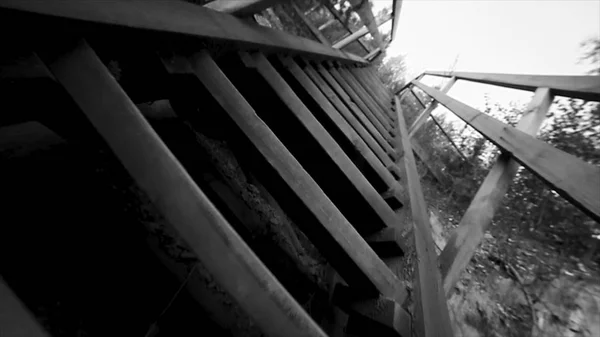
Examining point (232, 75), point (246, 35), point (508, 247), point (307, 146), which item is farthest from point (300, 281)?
point (508, 247)

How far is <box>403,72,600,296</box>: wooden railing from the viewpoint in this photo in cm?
70

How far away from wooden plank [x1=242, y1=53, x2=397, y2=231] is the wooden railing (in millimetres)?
279

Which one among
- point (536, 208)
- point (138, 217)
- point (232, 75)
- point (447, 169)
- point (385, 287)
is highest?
point (232, 75)

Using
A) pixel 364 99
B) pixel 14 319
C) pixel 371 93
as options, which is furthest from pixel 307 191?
pixel 371 93

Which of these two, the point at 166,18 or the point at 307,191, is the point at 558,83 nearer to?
the point at 307,191

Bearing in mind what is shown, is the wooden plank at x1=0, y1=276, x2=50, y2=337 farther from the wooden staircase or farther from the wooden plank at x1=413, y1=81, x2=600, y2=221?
the wooden plank at x1=413, y1=81, x2=600, y2=221

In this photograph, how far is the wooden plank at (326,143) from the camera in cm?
117

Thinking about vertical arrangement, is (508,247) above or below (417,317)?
below

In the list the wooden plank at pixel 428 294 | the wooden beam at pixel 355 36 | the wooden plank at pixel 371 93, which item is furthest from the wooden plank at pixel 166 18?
the wooden beam at pixel 355 36

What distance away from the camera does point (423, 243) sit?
1.08m

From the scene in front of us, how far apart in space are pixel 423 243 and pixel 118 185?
1172 mm

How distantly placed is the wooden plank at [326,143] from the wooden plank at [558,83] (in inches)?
31.7

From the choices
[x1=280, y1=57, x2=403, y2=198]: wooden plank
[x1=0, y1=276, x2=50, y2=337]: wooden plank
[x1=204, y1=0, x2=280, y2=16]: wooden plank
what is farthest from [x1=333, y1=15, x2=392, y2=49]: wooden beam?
[x1=0, y1=276, x2=50, y2=337]: wooden plank

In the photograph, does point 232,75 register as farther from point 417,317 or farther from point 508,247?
point 508,247
